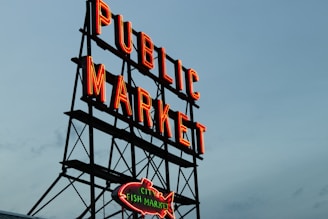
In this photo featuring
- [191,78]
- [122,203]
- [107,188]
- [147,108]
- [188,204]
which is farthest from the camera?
[191,78]

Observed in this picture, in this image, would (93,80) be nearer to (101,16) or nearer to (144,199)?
(101,16)

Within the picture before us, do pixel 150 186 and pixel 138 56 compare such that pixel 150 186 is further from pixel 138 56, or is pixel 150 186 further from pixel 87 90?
pixel 138 56

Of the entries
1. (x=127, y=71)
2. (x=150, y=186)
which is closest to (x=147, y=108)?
(x=127, y=71)

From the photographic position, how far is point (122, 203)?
100ft

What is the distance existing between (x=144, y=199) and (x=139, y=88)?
239 inches

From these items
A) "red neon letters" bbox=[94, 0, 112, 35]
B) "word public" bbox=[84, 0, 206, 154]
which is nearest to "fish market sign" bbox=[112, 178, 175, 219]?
"word public" bbox=[84, 0, 206, 154]

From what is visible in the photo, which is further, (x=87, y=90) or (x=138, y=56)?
(x=138, y=56)

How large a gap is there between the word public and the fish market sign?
384 cm

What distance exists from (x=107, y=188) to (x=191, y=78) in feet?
38.3

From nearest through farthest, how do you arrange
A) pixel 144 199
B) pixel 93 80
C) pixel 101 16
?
pixel 93 80, pixel 144 199, pixel 101 16

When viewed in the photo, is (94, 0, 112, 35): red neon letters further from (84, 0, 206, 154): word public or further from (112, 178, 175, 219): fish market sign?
(112, 178, 175, 219): fish market sign

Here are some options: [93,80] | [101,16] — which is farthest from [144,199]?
[101,16]

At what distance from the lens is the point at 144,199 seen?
32.2 metres

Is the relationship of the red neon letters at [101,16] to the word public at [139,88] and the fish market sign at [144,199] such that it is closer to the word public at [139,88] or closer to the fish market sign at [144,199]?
the word public at [139,88]
